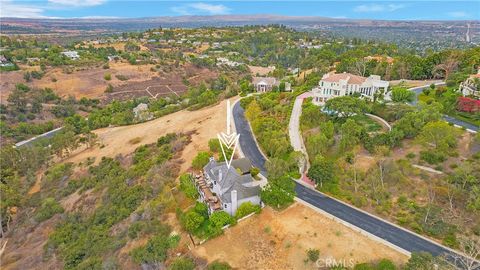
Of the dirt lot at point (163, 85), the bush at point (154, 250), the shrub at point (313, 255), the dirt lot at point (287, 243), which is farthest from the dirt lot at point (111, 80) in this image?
the shrub at point (313, 255)

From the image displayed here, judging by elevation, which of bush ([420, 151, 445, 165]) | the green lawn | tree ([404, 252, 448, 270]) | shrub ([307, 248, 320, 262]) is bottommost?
shrub ([307, 248, 320, 262])

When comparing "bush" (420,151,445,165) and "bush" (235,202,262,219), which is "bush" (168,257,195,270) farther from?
"bush" (420,151,445,165)

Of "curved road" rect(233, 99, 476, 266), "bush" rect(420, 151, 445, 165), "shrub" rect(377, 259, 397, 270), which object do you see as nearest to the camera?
"shrub" rect(377, 259, 397, 270)

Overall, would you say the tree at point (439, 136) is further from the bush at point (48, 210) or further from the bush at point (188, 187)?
the bush at point (48, 210)

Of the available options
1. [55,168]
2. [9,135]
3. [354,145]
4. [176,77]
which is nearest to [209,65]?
[176,77]

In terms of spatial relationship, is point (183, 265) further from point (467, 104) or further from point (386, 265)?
point (467, 104)

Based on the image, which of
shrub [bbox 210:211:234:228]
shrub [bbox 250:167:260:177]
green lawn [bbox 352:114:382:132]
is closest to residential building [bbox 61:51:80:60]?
shrub [bbox 250:167:260:177]

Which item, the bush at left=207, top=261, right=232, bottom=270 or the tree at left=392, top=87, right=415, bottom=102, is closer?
the bush at left=207, top=261, right=232, bottom=270
